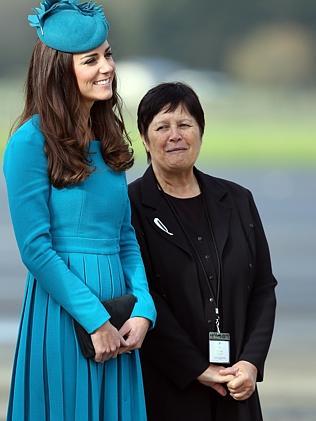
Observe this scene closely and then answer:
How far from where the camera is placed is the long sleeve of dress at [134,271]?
2973 mm

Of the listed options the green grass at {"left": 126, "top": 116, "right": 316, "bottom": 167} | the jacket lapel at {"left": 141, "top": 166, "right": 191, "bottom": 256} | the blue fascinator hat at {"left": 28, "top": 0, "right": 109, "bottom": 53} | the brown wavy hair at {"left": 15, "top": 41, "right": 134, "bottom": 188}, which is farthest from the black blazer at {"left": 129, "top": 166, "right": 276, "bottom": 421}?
the green grass at {"left": 126, "top": 116, "right": 316, "bottom": 167}

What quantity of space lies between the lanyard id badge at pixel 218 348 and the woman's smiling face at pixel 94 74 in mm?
779

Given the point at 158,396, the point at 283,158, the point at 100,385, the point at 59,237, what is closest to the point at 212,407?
the point at 158,396

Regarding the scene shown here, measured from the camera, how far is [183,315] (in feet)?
11.0

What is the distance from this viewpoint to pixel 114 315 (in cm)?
290

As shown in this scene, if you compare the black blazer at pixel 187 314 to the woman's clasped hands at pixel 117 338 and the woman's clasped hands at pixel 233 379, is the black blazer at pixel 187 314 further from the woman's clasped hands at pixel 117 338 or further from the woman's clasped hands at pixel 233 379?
the woman's clasped hands at pixel 117 338

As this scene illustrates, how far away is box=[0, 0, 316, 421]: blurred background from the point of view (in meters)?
6.24

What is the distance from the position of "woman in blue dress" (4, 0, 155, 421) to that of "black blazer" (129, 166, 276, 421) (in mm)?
365

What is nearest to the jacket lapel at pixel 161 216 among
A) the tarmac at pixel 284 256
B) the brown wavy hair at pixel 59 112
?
the brown wavy hair at pixel 59 112

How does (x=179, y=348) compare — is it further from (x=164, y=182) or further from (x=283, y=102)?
(x=283, y=102)

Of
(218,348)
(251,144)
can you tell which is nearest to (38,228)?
(218,348)

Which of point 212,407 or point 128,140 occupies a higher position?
point 128,140

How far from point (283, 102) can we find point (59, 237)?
3703mm

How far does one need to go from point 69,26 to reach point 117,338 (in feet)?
2.47
